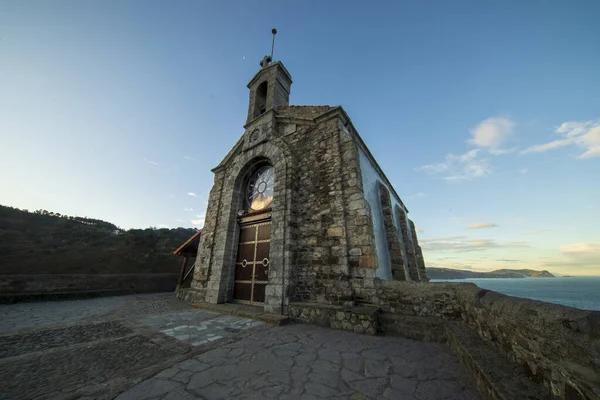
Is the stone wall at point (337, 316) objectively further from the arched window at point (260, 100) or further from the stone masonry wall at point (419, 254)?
the stone masonry wall at point (419, 254)

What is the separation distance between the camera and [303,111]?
24.2 ft

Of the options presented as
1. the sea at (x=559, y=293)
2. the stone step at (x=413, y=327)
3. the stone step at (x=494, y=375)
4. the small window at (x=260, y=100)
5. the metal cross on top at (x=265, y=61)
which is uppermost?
the metal cross on top at (x=265, y=61)

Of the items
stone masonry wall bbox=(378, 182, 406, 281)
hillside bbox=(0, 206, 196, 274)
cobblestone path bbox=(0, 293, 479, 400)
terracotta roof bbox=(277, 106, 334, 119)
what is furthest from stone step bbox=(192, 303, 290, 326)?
hillside bbox=(0, 206, 196, 274)

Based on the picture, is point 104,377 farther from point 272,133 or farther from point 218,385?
point 272,133

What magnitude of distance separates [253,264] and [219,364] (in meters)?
4.23

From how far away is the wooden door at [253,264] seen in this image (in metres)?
6.48

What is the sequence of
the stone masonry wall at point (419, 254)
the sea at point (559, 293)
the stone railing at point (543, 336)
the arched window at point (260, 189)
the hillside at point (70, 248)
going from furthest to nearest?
the sea at point (559, 293)
the hillside at point (70, 248)
the stone masonry wall at point (419, 254)
the arched window at point (260, 189)
the stone railing at point (543, 336)

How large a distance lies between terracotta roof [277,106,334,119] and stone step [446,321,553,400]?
624 cm

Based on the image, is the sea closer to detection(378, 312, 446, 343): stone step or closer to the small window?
detection(378, 312, 446, 343): stone step

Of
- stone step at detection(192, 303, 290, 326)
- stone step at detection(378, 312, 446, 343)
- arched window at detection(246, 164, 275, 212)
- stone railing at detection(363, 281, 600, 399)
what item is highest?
arched window at detection(246, 164, 275, 212)

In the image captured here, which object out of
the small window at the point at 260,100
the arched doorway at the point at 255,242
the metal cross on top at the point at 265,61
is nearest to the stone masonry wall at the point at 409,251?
the arched doorway at the point at 255,242

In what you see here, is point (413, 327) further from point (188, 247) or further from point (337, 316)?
point (188, 247)

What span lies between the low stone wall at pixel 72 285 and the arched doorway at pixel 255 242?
7.62 meters

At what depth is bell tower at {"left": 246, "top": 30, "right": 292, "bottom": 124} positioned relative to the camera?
848 cm
